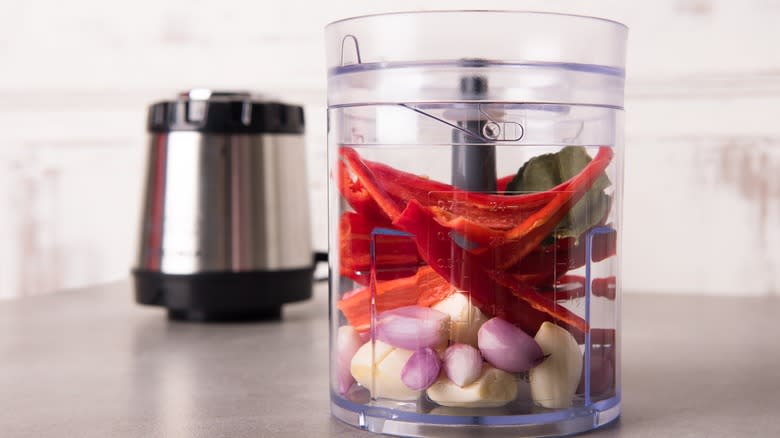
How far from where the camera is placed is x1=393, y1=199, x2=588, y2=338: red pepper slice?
1.68ft

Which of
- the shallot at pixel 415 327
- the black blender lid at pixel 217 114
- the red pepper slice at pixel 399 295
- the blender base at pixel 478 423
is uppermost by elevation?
the black blender lid at pixel 217 114

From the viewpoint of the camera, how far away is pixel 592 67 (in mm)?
541

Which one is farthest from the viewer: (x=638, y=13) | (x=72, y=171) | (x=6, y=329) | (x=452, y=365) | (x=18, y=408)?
(x=72, y=171)

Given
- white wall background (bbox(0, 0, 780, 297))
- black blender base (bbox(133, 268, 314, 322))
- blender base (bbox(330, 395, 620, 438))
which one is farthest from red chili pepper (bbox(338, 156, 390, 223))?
white wall background (bbox(0, 0, 780, 297))

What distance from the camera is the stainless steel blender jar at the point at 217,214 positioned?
100 centimetres

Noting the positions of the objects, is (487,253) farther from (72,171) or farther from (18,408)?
(72,171)

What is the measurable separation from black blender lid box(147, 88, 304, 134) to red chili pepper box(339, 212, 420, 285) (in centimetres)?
47

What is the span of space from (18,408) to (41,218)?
1097 mm

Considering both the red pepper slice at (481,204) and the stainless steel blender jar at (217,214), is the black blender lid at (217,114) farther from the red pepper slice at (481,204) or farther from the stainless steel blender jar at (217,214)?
the red pepper slice at (481,204)

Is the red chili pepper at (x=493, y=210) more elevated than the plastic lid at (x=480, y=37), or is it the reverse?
the plastic lid at (x=480, y=37)

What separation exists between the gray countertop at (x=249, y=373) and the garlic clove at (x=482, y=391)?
0.22 feet

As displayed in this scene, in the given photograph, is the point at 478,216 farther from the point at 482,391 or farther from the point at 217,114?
the point at 217,114

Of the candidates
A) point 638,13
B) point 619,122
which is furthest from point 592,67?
point 638,13

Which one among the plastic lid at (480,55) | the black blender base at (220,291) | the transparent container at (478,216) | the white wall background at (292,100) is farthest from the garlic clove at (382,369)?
the white wall background at (292,100)
